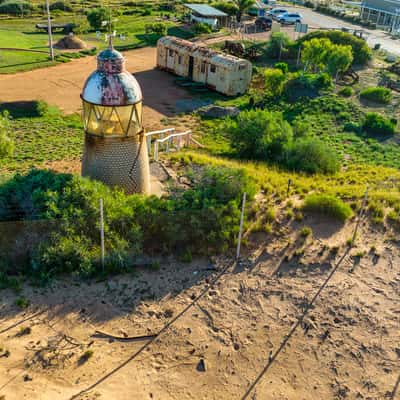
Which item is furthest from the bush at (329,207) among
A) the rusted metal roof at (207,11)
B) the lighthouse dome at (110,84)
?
the rusted metal roof at (207,11)

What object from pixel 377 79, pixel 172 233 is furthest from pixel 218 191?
pixel 377 79

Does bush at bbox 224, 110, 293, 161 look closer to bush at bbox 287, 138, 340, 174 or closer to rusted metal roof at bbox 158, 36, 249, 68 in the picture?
bush at bbox 287, 138, 340, 174

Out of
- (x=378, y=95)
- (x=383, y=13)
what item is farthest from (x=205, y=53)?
(x=383, y=13)

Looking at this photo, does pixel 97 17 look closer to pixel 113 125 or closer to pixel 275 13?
pixel 275 13

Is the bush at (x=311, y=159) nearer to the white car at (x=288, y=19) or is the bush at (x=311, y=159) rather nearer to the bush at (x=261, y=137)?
the bush at (x=261, y=137)

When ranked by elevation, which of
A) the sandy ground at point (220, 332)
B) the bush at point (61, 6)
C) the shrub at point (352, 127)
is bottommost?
the shrub at point (352, 127)

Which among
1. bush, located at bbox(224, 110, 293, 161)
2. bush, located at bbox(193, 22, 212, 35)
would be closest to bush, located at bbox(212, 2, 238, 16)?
bush, located at bbox(193, 22, 212, 35)

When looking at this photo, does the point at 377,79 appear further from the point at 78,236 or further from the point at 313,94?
the point at 78,236
